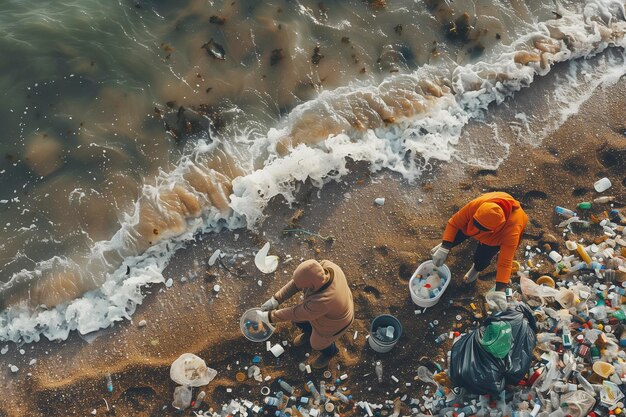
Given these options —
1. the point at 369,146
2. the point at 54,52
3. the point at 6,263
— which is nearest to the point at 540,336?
the point at 369,146

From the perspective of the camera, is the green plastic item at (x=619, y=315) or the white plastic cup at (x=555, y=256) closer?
the green plastic item at (x=619, y=315)

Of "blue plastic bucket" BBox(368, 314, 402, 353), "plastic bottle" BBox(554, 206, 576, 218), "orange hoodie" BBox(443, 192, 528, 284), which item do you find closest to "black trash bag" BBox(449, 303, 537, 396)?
"orange hoodie" BBox(443, 192, 528, 284)

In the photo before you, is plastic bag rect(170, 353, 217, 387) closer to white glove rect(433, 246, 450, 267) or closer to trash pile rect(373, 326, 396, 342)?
trash pile rect(373, 326, 396, 342)

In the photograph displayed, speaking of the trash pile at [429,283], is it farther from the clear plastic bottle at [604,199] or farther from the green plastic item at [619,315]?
the clear plastic bottle at [604,199]

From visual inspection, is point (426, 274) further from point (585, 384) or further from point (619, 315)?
point (619, 315)

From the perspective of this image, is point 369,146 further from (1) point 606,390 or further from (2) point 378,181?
(1) point 606,390

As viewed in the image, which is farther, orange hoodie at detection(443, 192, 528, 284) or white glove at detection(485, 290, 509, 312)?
white glove at detection(485, 290, 509, 312)

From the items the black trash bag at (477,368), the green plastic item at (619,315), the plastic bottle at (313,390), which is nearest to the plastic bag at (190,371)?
the plastic bottle at (313,390)
